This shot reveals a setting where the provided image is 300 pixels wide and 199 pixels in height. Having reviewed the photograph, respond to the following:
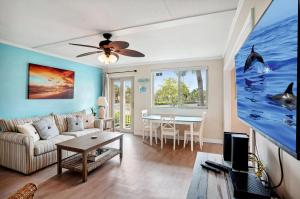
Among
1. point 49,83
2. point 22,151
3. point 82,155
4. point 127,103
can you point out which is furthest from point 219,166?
point 127,103

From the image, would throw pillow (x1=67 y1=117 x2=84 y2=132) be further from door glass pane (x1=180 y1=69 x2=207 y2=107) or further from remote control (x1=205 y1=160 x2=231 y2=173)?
remote control (x1=205 y1=160 x2=231 y2=173)

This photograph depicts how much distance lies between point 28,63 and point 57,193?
10.1 ft

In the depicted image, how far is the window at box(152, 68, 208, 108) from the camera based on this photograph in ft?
15.8

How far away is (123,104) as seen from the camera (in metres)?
5.96

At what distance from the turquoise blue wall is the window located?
2.59 metres

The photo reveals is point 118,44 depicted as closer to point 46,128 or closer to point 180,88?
point 46,128

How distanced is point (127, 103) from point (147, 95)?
0.96 metres

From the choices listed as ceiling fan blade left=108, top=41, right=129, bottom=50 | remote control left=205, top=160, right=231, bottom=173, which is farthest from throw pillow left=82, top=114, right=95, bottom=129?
remote control left=205, top=160, right=231, bottom=173

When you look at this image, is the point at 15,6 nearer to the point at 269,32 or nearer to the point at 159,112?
the point at 269,32

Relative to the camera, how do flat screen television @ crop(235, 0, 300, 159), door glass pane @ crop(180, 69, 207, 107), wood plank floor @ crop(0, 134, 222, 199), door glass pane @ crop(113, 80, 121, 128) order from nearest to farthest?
flat screen television @ crop(235, 0, 300, 159) → wood plank floor @ crop(0, 134, 222, 199) → door glass pane @ crop(180, 69, 207, 107) → door glass pane @ crop(113, 80, 121, 128)

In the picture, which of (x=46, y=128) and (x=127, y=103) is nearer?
(x=46, y=128)

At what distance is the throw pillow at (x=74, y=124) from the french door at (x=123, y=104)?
6.58 feet

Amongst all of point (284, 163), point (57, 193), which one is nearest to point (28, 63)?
point (57, 193)

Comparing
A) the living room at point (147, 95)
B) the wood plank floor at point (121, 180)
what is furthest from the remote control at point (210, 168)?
the wood plank floor at point (121, 180)
